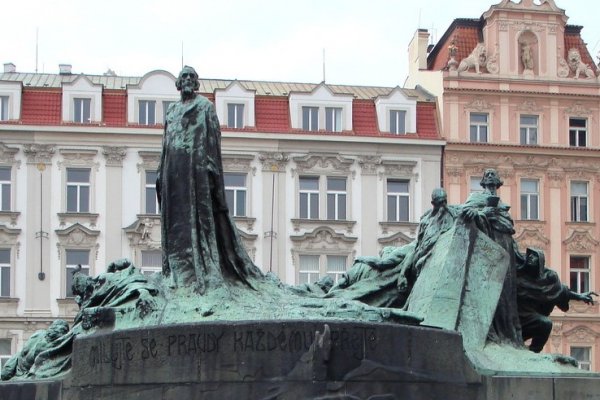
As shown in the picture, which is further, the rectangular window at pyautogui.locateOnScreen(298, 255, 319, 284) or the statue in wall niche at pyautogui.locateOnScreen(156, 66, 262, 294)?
the rectangular window at pyautogui.locateOnScreen(298, 255, 319, 284)

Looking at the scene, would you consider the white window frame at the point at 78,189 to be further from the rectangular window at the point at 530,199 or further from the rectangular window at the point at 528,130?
the rectangular window at the point at 528,130

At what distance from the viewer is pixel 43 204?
126ft

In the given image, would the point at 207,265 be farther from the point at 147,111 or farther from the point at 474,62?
the point at 474,62

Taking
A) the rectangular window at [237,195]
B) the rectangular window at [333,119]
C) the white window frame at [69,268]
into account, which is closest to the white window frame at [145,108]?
the rectangular window at [237,195]

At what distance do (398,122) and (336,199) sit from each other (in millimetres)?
3179

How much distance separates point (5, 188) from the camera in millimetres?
38531

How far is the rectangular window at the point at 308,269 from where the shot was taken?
39.1 m

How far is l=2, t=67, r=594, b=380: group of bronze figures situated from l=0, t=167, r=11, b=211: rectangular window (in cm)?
2494

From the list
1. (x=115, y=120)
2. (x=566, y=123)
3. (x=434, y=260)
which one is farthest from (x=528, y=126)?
(x=434, y=260)

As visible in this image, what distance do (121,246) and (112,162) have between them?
2464 mm

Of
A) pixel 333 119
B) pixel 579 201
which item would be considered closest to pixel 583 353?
pixel 579 201

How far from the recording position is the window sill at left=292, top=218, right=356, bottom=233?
129 feet

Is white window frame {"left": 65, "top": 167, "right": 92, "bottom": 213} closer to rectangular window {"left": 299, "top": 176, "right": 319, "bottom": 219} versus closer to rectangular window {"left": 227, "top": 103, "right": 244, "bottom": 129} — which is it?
rectangular window {"left": 227, "top": 103, "right": 244, "bottom": 129}

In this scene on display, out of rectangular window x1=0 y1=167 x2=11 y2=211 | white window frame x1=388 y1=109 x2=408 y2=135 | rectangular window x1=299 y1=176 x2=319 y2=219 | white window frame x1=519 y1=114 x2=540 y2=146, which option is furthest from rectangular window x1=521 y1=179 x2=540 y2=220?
rectangular window x1=0 y1=167 x2=11 y2=211
